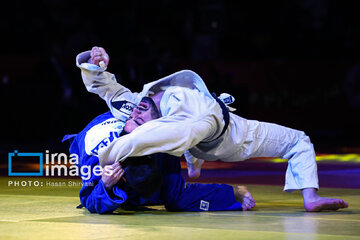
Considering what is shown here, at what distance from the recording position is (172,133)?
453 centimetres

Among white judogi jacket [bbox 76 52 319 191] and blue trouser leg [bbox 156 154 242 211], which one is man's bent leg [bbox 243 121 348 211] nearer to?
white judogi jacket [bbox 76 52 319 191]

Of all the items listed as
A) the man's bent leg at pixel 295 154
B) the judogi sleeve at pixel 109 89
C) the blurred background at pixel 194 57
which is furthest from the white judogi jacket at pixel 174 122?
the blurred background at pixel 194 57

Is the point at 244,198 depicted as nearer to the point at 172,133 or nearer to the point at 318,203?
the point at 318,203

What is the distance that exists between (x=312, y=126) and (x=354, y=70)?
144cm

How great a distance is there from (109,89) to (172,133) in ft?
3.13

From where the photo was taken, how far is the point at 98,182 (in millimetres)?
4914

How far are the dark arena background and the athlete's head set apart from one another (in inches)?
32.0

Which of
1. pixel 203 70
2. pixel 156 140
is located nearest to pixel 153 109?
pixel 156 140

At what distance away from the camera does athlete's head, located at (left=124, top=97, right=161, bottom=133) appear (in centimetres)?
490

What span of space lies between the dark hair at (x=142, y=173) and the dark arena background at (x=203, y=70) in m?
0.84

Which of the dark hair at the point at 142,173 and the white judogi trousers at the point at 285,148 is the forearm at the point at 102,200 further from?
the white judogi trousers at the point at 285,148

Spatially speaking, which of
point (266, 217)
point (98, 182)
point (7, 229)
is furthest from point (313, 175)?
point (7, 229)

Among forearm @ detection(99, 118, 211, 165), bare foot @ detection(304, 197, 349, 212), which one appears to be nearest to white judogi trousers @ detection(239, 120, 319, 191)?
bare foot @ detection(304, 197, 349, 212)

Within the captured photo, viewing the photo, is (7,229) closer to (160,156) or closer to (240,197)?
(160,156)
